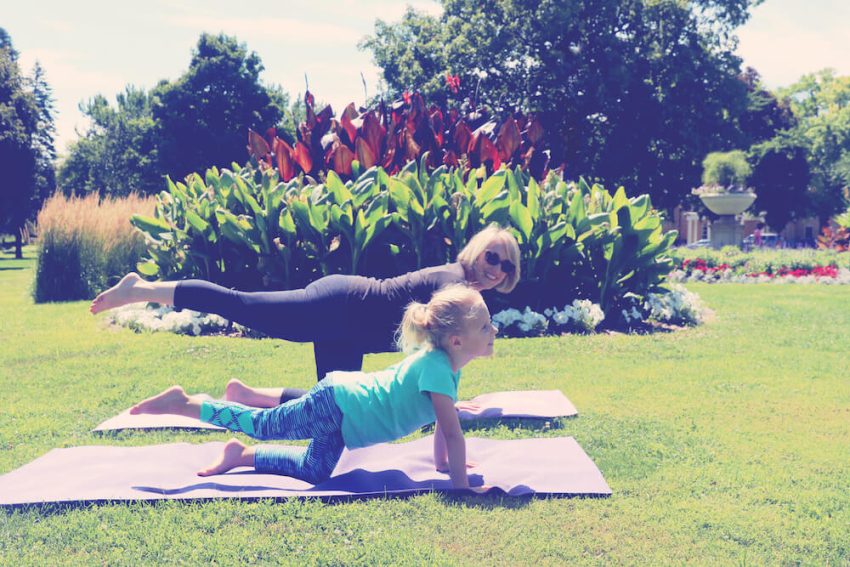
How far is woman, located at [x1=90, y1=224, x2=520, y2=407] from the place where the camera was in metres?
4.22

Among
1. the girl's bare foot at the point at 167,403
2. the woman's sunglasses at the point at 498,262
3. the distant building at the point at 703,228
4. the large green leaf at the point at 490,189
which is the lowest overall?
the girl's bare foot at the point at 167,403

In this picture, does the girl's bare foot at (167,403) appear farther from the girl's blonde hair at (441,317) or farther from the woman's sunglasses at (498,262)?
the woman's sunglasses at (498,262)

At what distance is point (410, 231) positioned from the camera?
8328 millimetres

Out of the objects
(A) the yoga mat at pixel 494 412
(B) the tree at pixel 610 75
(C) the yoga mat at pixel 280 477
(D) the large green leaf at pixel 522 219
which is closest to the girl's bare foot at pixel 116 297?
(C) the yoga mat at pixel 280 477

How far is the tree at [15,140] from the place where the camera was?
105 feet

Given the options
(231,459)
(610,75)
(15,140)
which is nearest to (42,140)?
(15,140)

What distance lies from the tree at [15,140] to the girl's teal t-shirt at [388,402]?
3295 centimetres

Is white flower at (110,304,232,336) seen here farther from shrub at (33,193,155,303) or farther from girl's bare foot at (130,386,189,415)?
girl's bare foot at (130,386,189,415)

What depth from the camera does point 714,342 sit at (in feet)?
26.1

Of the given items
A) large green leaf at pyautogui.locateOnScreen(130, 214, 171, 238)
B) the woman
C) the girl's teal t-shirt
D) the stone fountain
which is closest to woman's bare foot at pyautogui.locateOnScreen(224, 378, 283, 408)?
the woman

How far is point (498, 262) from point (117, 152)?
48.6 m

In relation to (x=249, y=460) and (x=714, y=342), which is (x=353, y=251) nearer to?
(x=714, y=342)

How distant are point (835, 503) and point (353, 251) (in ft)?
17.8

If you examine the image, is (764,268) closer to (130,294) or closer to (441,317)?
(441,317)
